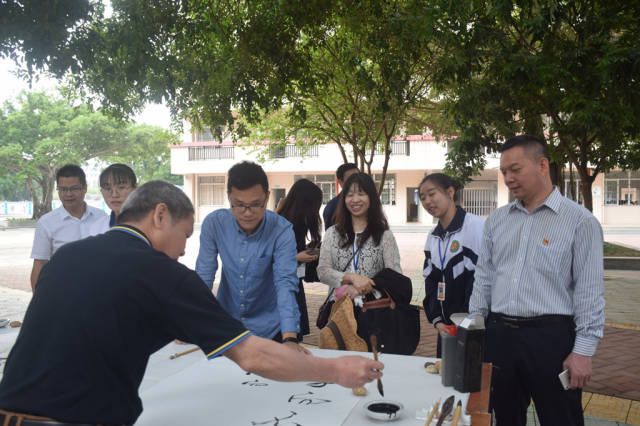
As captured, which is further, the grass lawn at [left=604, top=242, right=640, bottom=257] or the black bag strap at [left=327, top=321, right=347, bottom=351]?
the grass lawn at [left=604, top=242, right=640, bottom=257]

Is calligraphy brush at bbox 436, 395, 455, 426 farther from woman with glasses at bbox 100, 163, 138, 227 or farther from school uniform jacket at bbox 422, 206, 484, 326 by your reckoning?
woman with glasses at bbox 100, 163, 138, 227

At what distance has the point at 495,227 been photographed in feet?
8.27

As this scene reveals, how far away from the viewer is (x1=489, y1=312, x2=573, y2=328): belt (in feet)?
7.24

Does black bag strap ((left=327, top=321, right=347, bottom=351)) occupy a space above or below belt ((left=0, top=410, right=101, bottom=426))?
below

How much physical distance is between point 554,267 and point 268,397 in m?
1.34

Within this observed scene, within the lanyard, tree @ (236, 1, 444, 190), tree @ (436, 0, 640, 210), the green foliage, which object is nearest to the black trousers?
the lanyard

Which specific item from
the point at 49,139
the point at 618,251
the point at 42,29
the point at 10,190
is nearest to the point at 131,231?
the point at 42,29

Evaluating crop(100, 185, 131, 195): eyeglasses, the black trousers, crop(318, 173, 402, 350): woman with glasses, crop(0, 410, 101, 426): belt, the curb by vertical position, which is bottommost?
the curb

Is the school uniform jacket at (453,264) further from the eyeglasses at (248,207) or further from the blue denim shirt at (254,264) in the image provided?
the eyeglasses at (248,207)

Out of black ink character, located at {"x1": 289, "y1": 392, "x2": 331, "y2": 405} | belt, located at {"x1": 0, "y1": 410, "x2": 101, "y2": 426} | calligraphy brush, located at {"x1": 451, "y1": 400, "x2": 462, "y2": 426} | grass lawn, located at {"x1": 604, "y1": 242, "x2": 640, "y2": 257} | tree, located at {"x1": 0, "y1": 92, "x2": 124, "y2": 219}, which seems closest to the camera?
belt, located at {"x1": 0, "y1": 410, "x2": 101, "y2": 426}

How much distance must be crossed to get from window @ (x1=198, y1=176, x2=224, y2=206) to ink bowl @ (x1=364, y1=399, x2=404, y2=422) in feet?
92.7

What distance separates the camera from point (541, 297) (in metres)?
2.23

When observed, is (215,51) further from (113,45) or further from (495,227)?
(495,227)

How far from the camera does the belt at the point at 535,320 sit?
86.9 inches
